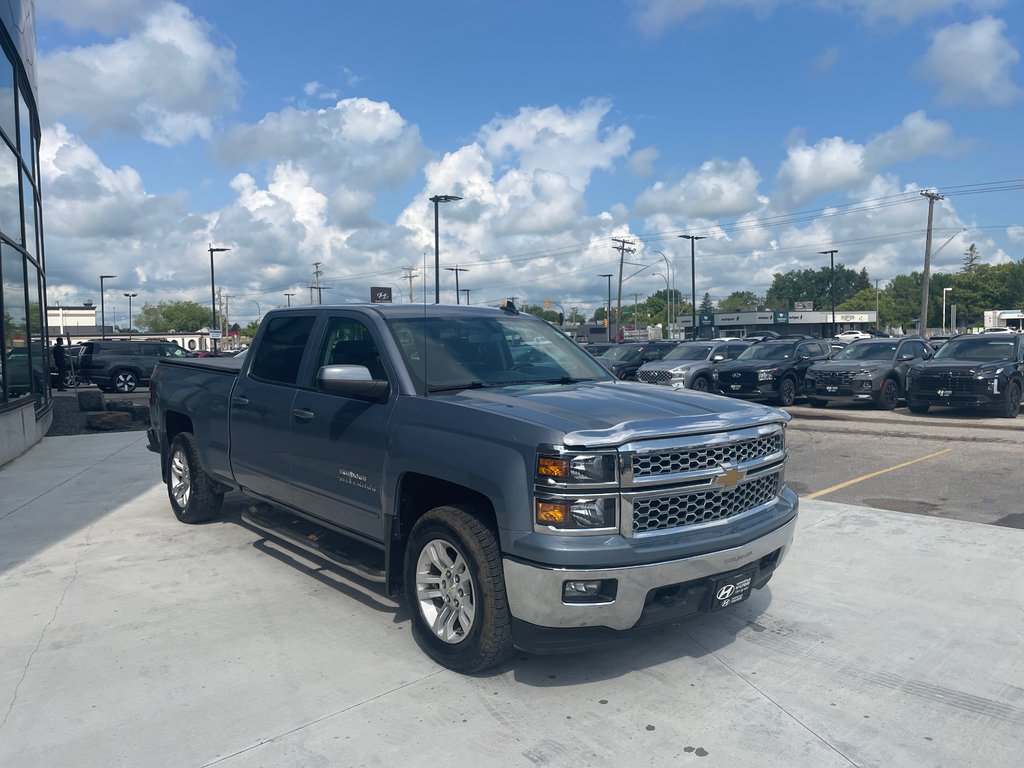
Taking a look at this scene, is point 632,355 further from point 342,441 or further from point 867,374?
point 342,441

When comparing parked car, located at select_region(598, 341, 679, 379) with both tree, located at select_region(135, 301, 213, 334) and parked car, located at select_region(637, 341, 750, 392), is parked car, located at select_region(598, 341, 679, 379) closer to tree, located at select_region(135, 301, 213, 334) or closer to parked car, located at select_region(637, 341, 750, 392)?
parked car, located at select_region(637, 341, 750, 392)

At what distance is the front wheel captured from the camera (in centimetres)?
2827

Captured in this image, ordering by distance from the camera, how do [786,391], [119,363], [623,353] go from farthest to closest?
[119,363]
[623,353]
[786,391]

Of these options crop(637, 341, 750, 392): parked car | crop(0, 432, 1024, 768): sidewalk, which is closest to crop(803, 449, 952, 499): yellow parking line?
crop(0, 432, 1024, 768): sidewalk

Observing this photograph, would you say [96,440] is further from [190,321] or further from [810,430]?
[190,321]

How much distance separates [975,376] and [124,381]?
2572cm

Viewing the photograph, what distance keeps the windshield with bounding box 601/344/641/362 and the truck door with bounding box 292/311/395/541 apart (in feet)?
67.7

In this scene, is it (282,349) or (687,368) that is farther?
(687,368)

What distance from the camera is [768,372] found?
1914 cm

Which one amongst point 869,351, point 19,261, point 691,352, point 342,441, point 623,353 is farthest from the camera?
point 623,353

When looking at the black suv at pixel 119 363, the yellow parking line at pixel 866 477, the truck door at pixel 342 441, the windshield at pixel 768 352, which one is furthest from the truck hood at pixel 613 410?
the black suv at pixel 119 363

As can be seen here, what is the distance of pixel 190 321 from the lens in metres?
141

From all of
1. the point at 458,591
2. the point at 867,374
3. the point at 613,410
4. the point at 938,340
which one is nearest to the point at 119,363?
the point at 867,374

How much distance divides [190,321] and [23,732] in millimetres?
147972
